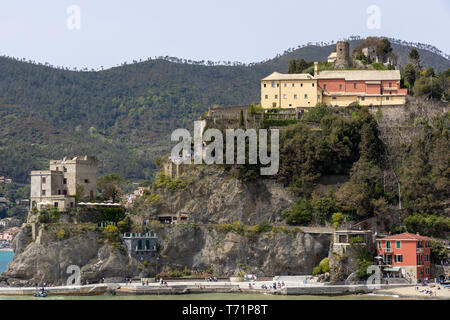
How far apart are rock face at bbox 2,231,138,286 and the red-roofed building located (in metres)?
19.9

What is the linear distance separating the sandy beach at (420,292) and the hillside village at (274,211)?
8.47 feet

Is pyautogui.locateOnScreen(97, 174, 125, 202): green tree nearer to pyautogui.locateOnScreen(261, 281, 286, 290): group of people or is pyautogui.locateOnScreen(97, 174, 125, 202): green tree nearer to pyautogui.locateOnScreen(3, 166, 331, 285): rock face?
pyautogui.locateOnScreen(3, 166, 331, 285): rock face

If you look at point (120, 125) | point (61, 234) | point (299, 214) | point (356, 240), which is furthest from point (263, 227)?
point (120, 125)

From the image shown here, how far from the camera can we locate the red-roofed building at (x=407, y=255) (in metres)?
67.8

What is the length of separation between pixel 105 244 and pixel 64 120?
13114 centimetres

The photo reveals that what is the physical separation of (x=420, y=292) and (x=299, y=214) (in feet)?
44.5

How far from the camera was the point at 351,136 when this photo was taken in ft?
252

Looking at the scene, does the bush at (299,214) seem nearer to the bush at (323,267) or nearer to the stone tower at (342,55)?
the bush at (323,267)

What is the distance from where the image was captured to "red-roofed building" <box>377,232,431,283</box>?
222 feet

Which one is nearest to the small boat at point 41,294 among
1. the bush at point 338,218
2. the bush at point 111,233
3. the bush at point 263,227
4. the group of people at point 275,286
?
the bush at point 111,233

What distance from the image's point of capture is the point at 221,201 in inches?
2923

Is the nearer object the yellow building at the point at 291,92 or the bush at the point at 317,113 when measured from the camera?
the bush at the point at 317,113
